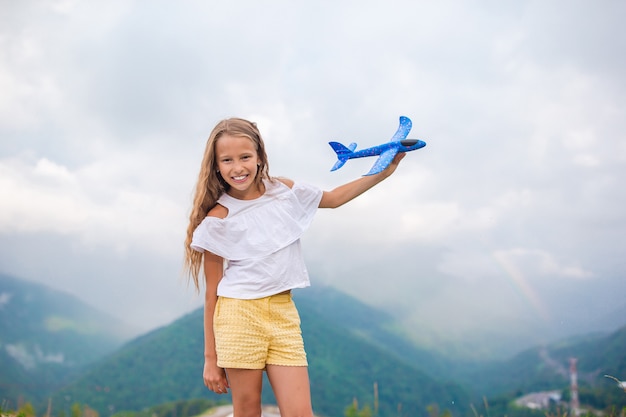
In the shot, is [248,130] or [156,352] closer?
[248,130]

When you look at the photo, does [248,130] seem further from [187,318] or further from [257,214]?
[187,318]

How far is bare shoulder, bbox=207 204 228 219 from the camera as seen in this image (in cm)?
279

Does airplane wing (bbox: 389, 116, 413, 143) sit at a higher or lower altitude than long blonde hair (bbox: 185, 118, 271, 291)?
higher

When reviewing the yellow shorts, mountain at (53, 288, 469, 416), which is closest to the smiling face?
the yellow shorts

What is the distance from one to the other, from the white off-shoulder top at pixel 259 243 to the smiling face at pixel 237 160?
131 millimetres

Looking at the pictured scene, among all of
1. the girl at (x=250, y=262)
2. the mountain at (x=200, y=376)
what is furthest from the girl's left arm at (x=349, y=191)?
the mountain at (x=200, y=376)

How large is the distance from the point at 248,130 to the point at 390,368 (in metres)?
56.5

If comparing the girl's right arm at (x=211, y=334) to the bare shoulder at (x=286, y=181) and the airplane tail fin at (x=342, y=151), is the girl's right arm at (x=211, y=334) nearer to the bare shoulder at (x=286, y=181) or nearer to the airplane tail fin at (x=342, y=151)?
the bare shoulder at (x=286, y=181)

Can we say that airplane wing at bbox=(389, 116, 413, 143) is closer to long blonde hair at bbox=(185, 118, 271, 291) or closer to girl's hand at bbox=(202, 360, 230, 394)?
long blonde hair at bbox=(185, 118, 271, 291)

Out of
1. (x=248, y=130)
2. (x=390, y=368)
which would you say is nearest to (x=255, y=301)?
(x=248, y=130)

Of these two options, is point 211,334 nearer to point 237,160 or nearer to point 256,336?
point 256,336

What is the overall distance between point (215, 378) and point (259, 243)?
2.29 ft

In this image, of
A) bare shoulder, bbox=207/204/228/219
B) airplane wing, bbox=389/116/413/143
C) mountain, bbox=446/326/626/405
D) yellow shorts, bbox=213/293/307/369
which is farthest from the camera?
mountain, bbox=446/326/626/405

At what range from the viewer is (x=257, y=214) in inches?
111
